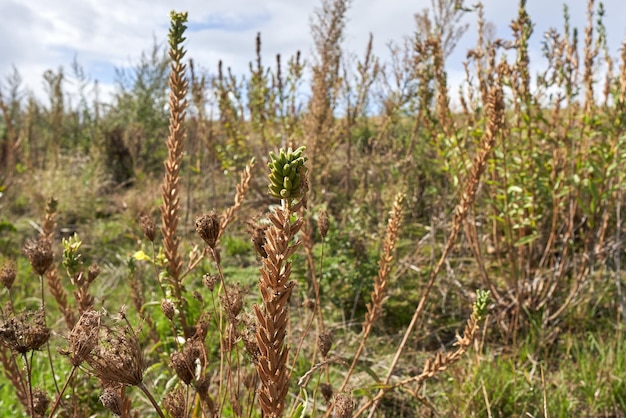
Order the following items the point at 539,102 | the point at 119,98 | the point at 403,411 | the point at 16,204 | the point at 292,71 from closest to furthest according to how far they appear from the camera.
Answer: the point at 403,411, the point at 539,102, the point at 292,71, the point at 16,204, the point at 119,98

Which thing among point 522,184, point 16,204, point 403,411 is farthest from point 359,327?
point 16,204

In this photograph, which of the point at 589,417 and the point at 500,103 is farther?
the point at 589,417

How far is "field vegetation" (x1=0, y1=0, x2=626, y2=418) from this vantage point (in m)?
0.92

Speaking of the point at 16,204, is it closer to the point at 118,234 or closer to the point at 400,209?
the point at 118,234

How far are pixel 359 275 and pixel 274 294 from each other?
259cm

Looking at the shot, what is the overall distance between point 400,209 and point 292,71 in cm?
365

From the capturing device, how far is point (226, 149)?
15.8ft

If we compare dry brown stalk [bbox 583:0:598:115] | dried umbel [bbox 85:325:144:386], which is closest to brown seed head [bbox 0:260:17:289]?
dried umbel [bbox 85:325:144:386]

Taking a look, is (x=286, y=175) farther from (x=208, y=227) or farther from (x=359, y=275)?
(x=359, y=275)

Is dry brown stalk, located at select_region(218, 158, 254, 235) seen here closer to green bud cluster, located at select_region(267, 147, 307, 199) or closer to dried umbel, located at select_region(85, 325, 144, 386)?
dried umbel, located at select_region(85, 325, 144, 386)

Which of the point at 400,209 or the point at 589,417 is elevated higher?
the point at 400,209

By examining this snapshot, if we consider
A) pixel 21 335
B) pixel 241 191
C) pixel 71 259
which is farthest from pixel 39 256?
pixel 241 191

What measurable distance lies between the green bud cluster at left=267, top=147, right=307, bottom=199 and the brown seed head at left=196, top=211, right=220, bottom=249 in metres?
0.30

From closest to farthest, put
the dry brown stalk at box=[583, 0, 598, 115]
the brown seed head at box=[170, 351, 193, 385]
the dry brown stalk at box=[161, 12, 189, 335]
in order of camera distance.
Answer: the brown seed head at box=[170, 351, 193, 385], the dry brown stalk at box=[161, 12, 189, 335], the dry brown stalk at box=[583, 0, 598, 115]
